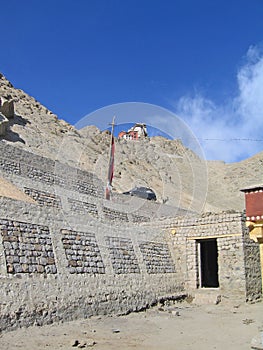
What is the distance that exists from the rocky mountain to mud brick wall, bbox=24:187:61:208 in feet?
59.3

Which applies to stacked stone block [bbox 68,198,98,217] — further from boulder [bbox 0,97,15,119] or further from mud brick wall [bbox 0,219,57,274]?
boulder [bbox 0,97,15,119]

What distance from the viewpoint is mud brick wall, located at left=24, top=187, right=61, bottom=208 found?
18344mm

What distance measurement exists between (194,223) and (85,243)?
21.2ft

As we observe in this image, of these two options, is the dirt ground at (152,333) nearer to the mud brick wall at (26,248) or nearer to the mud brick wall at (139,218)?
the mud brick wall at (26,248)

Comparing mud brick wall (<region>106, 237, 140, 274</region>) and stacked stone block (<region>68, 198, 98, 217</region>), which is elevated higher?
stacked stone block (<region>68, 198, 98, 217</region>)

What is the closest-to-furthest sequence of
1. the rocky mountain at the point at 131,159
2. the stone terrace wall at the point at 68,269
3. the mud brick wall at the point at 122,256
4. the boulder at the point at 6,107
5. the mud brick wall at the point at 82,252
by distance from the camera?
the stone terrace wall at the point at 68,269, the mud brick wall at the point at 82,252, the mud brick wall at the point at 122,256, the boulder at the point at 6,107, the rocky mountain at the point at 131,159

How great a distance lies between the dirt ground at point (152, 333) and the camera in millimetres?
8297

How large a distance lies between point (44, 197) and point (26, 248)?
28.2 ft

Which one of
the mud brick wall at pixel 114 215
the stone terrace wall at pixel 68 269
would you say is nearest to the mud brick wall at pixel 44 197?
the mud brick wall at pixel 114 215

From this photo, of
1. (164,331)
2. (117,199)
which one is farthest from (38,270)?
(117,199)

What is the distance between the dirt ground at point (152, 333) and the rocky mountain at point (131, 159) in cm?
2546

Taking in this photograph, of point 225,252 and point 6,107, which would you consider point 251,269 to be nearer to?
point 225,252

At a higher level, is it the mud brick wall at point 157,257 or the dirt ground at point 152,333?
the mud brick wall at point 157,257

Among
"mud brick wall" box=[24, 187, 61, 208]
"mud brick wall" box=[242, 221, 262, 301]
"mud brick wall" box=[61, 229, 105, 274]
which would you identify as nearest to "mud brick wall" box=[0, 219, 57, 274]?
"mud brick wall" box=[61, 229, 105, 274]
